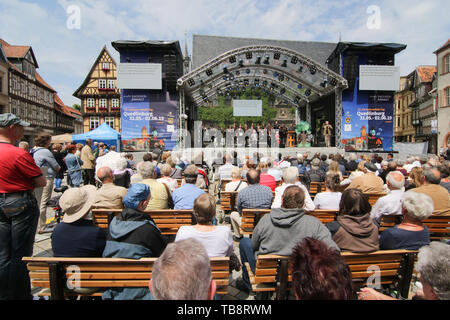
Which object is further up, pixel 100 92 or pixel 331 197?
pixel 100 92

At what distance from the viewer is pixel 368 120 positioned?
17.4m

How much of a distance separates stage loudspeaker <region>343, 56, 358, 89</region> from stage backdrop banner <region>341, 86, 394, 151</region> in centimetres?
97

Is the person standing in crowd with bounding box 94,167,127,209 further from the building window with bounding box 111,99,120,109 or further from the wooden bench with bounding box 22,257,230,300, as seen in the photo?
the building window with bounding box 111,99,120,109

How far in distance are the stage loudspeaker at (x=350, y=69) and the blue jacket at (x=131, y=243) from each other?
1811 centimetres

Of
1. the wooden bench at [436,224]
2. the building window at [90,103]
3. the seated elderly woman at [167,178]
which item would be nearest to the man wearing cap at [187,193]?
the seated elderly woman at [167,178]

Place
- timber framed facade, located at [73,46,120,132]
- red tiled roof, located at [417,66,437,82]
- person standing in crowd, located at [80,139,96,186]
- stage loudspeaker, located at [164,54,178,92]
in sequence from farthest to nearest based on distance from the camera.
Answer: red tiled roof, located at [417,66,437,82], timber framed facade, located at [73,46,120,132], stage loudspeaker, located at [164,54,178,92], person standing in crowd, located at [80,139,96,186]

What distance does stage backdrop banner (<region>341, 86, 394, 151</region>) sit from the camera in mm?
17312

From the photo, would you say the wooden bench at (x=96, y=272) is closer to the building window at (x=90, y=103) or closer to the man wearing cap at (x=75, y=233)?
the man wearing cap at (x=75, y=233)

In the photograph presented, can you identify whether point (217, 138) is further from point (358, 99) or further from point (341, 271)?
point (341, 271)

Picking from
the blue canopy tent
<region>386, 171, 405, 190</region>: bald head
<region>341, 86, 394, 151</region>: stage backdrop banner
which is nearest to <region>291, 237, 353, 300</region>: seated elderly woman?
<region>386, 171, 405, 190</region>: bald head

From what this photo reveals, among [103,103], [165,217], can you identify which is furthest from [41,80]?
[165,217]

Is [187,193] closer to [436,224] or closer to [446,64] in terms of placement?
[436,224]

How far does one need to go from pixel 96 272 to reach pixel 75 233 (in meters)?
0.47
